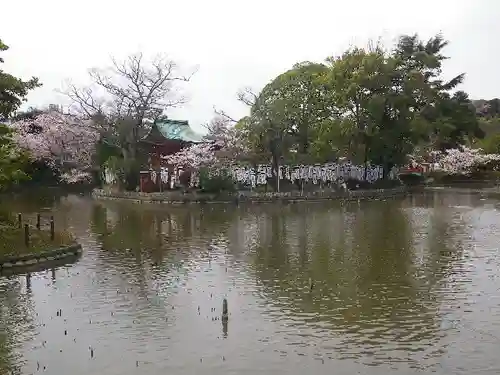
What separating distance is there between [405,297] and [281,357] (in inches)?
194

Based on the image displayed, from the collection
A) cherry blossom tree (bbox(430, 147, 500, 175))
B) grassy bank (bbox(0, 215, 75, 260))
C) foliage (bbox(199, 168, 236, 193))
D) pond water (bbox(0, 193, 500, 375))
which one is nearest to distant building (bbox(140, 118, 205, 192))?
foliage (bbox(199, 168, 236, 193))

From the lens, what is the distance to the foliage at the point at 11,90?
56.5 feet

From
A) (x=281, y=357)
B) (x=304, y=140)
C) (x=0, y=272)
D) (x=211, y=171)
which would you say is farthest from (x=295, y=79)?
(x=281, y=357)

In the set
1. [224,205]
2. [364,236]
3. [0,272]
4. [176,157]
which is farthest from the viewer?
[176,157]

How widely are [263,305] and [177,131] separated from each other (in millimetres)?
43261

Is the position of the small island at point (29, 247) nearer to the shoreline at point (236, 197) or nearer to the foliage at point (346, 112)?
the shoreline at point (236, 197)

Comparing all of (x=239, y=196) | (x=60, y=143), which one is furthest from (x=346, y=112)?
(x=60, y=143)

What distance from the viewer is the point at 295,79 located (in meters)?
45.9

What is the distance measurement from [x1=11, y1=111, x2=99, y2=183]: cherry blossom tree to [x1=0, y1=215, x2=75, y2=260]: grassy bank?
1167 inches

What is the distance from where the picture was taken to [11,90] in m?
17.6

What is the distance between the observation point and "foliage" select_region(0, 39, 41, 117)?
56.5 ft

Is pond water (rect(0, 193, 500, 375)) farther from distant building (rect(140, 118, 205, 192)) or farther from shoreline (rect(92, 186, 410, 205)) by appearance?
distant building (rect(140, 118, 205, 192))

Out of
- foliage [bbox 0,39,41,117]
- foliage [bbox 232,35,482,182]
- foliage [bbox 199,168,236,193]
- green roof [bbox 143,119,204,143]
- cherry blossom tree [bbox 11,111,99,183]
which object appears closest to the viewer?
foliage [bbox 0,39,41,117]

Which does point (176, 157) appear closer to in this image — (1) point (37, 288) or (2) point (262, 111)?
(2) point (262, 111)
